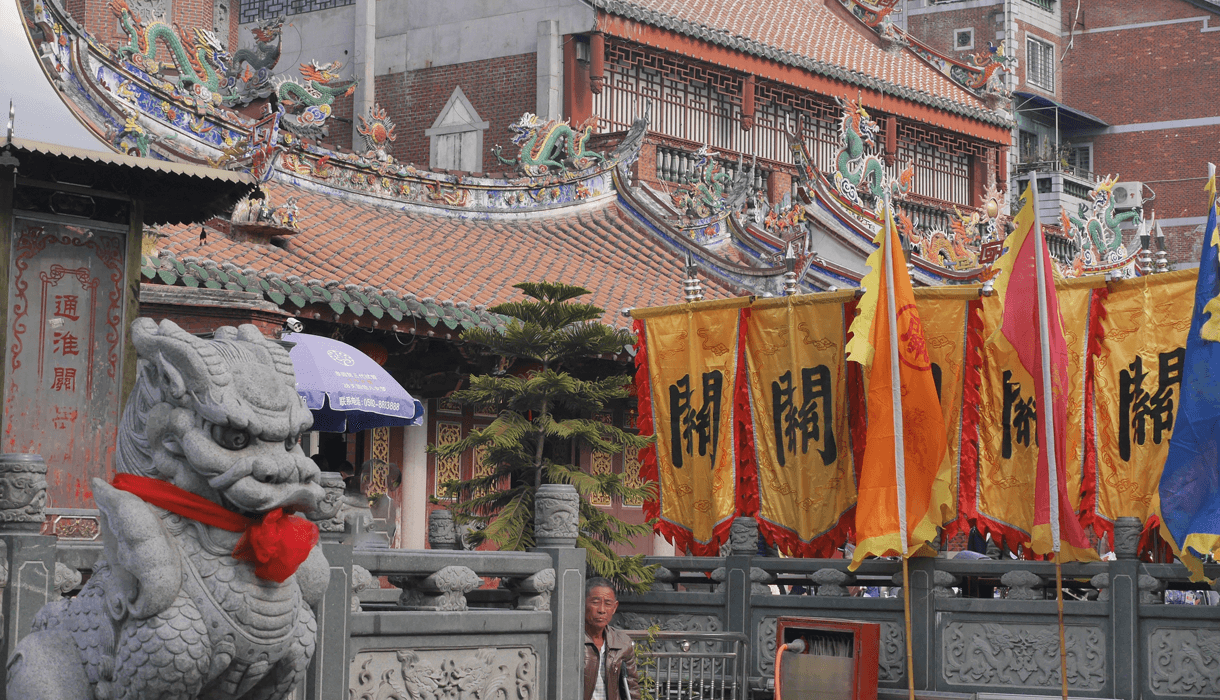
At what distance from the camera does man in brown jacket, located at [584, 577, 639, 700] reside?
8.48 meters

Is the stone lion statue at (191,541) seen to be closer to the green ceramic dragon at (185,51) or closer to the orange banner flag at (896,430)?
the orange banner flag at (896,430)

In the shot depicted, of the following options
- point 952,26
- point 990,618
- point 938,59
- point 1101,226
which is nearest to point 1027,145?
point 952,26

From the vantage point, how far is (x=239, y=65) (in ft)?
43.7

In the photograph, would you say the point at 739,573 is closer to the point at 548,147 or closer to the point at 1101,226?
the point at 548,147

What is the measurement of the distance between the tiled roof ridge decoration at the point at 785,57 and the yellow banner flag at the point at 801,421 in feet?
32.9

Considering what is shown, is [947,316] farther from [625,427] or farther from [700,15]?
[700,15]

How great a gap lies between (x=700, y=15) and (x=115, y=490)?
18542 mm

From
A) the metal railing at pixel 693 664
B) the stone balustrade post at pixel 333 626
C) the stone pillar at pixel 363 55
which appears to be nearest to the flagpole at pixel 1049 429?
the metal railing at pixel 693 664

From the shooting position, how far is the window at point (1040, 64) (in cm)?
3781

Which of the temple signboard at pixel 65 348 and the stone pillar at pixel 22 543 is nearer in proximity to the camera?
the stone pillar at pixel 22 543

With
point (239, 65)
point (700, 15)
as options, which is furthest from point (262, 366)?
point (700, 15)

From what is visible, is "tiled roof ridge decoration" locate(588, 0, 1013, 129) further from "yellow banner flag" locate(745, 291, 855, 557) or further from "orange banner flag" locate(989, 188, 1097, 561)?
"orange banner flag" locate(989, 188, 1097, 561)

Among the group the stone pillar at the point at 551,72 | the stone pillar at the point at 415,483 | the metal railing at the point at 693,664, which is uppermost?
the stone pillar at the point at 551,72

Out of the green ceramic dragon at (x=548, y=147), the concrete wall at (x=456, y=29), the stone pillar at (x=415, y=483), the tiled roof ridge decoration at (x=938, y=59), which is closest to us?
the stone pillar at (x=415, y=483)
